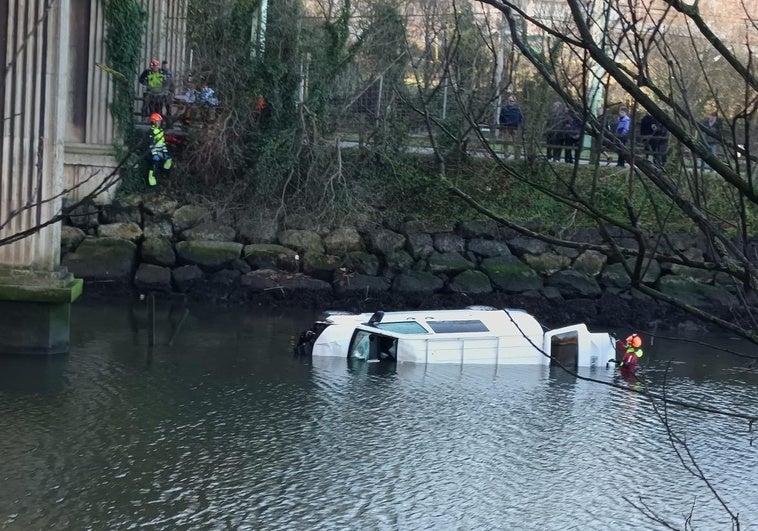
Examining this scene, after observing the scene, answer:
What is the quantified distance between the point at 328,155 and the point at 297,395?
35.5 feet

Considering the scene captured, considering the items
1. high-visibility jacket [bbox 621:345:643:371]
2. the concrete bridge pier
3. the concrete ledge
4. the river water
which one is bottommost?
the river water

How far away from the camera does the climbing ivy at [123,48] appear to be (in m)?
22.7

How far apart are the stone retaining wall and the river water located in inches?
180

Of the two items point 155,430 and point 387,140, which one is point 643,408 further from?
point 387,140

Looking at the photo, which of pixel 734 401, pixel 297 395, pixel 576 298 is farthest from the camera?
pixel 576 298

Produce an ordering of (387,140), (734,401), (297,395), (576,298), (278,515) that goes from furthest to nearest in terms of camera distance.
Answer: (387,140), (576,298), (734,401), (297,395), (278,515)

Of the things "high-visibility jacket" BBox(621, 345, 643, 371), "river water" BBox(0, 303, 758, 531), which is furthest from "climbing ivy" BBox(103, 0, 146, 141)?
"high-visibility jacket" BBox(621, 345, 643, 371)

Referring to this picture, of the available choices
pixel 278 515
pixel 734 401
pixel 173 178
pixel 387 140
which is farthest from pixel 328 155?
pixel 278 515

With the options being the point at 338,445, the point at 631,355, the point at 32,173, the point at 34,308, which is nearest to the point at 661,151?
the point at 338,445

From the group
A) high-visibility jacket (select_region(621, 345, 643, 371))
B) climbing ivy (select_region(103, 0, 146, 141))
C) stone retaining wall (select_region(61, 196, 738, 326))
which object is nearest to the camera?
high-visibility jacket (select_region(621, 345, 643, 371))

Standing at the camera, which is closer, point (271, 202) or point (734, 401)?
point (734, 401)

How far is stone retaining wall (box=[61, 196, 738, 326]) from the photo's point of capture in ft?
73.3

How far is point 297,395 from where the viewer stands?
14344 millimetres

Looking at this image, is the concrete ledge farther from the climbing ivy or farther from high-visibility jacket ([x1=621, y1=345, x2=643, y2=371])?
high-visibility jacket ([x1=621, y1=345, x2=643, y2=371])
